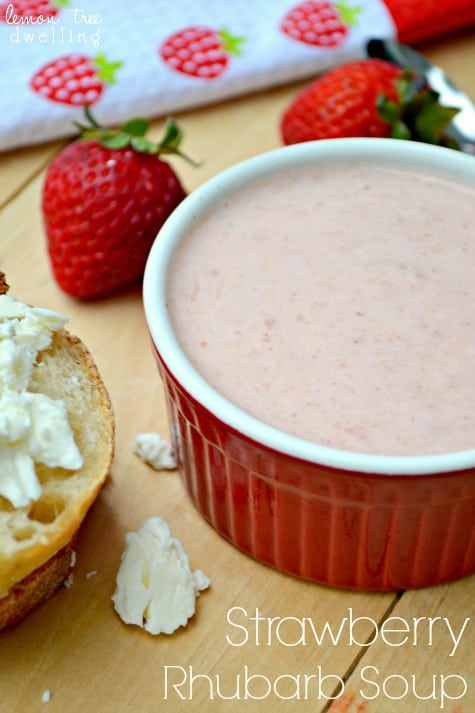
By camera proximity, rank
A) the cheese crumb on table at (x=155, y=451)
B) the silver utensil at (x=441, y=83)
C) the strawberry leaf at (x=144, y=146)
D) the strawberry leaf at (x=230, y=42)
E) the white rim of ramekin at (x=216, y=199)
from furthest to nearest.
A: the strawberry leaf at (x=230, y=42) → the silver utensil at (x=441, y=83) → the strawberry leaf at (x=144, y=146) → the cheese crumb on table at (x=155, y=451) → the white rim of ramekin at (x=216, y=199)

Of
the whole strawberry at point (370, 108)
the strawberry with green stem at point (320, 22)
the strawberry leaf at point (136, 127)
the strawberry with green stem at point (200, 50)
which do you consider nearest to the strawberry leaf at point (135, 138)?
the strawberry leaf at point (136, 127)

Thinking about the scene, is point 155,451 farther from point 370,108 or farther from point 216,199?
point 370,108

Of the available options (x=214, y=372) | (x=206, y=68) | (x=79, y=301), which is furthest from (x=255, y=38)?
(x=214, y=372)

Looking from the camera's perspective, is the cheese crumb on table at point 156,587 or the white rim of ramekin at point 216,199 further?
the cheese crumb on table at point 156,587

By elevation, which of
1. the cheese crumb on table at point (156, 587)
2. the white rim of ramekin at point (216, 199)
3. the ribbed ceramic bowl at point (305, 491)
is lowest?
the cheese crumb on table at point (156, 587)

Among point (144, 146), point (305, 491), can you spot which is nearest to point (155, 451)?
point (305, 491)

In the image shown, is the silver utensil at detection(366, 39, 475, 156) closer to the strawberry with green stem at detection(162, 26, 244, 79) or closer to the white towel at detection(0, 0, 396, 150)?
the white towel at detection(0, 0, 396, 150)

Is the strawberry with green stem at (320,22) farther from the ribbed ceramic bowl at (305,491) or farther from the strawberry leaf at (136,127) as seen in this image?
the ribbed ceramic bowl at (305,491)
